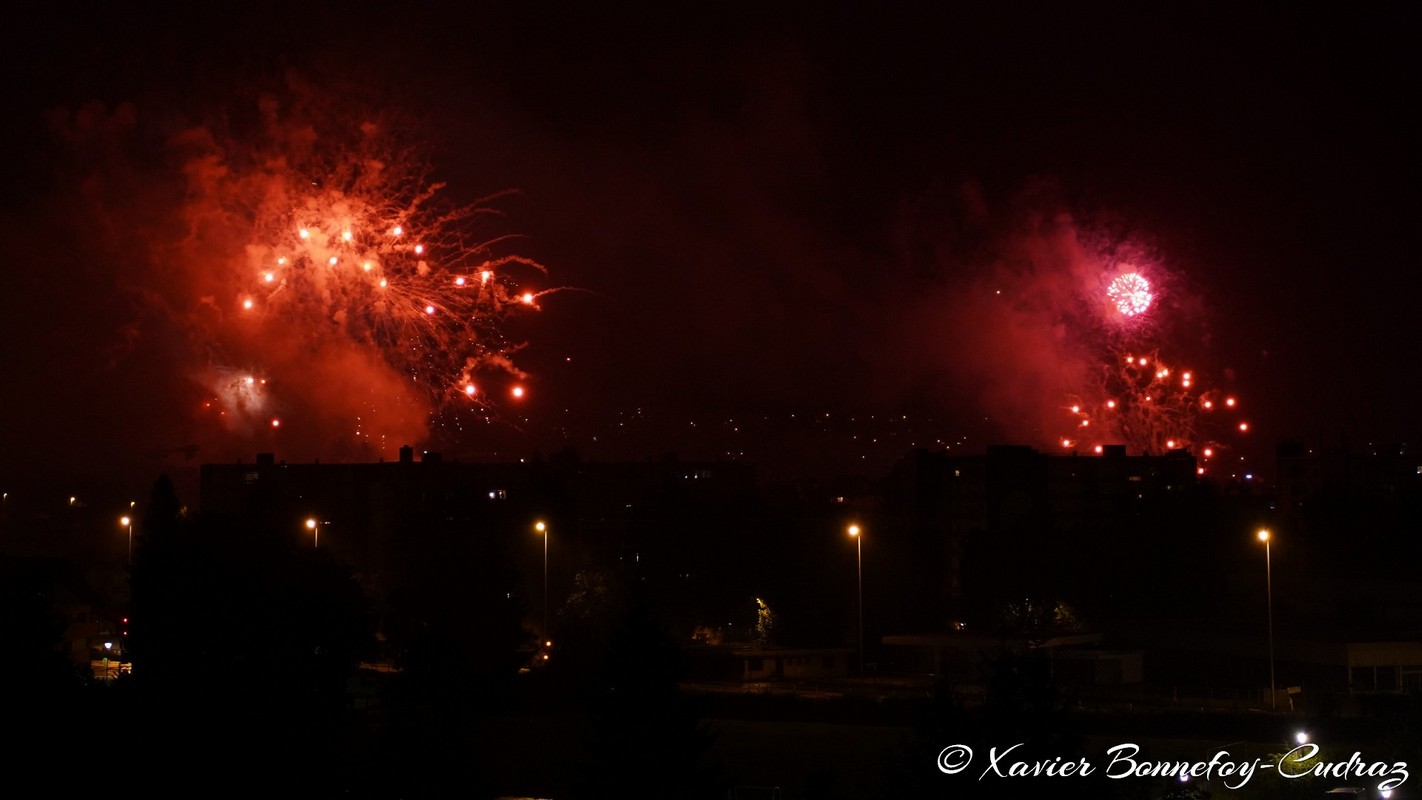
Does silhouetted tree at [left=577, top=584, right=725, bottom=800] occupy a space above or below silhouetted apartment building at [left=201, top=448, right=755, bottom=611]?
below

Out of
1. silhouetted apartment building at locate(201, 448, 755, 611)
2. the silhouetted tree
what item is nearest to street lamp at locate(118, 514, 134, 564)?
silhouetted apartment building at locate(201, 448, 755, 611)

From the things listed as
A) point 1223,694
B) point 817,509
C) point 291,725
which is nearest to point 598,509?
point 817,509

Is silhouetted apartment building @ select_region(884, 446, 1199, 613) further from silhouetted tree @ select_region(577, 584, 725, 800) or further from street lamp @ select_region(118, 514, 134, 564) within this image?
silhouetted tree @ select_region(577, 584, 725, 800)

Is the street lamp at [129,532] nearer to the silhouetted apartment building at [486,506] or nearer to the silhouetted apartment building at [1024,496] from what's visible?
the silhouetted apartment building at [486,506]

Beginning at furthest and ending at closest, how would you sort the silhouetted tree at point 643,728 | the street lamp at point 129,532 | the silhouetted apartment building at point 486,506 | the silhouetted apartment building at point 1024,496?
the silhouetted apartment building at point 1024,496 → the silhouetted apartment building at point 486,506 → the street lamp at point 129,532 → the silhouetted tree at point 643,728

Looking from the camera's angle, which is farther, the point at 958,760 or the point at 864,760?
the point at 864,760

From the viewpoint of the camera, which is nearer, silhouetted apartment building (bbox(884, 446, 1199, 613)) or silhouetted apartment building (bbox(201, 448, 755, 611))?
silhouetted apartment building (bbox(201, 448, 755, 611))

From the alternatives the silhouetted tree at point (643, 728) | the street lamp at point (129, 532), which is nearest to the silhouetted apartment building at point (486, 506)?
the street lamp at point (129, 532)

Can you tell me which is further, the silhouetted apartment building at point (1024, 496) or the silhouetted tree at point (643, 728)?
the silhouetted apartment building at point (1024, 496)

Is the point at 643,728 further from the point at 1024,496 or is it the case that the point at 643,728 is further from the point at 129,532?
the point at 1024,496

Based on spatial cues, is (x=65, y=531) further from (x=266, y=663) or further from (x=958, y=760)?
(x=958, y=760)

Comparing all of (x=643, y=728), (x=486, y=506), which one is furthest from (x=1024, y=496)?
(x=643, y=728)
